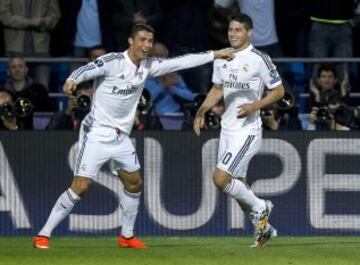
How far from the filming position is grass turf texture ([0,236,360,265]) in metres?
12.7

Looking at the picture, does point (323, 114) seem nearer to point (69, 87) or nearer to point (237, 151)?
point (237, 151)

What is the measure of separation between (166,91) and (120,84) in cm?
378

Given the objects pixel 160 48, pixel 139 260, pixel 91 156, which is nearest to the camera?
pixel 139 260

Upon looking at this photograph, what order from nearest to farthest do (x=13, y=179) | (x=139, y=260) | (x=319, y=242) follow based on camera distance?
(x=139, y=260)
(x=319, y=242)
(x=13, y=179)

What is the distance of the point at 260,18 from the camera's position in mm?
18203

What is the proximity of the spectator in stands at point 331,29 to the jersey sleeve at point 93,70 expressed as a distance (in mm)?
4586

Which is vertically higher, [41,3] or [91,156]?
[41,3]

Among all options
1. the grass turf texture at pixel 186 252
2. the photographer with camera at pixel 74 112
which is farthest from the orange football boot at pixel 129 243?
the photographer with camera at pixel 74 112

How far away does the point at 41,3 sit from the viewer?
59.7 ft

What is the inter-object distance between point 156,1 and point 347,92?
8.73ft

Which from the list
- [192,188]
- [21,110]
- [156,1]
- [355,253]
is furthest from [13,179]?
[355,253]

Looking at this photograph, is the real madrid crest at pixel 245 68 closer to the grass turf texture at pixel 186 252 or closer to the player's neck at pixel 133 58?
the player's neck at pixel 133 58

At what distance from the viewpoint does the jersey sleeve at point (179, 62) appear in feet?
45.6

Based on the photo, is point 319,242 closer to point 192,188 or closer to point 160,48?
point 192,188
